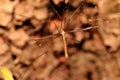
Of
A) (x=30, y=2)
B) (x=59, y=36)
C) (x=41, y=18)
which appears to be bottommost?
(x=59, y=36)

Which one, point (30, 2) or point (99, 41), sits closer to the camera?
point (30, 2)

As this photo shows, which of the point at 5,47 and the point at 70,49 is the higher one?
the point at 5,47

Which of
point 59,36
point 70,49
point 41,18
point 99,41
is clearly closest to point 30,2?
point 41,18

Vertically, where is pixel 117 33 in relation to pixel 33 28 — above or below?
below

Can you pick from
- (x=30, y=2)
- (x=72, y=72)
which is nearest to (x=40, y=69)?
(x=72, y=72)

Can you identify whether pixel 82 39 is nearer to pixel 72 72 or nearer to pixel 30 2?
pixel 72 72

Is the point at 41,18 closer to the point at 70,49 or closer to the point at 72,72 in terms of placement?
the point at 70,49
